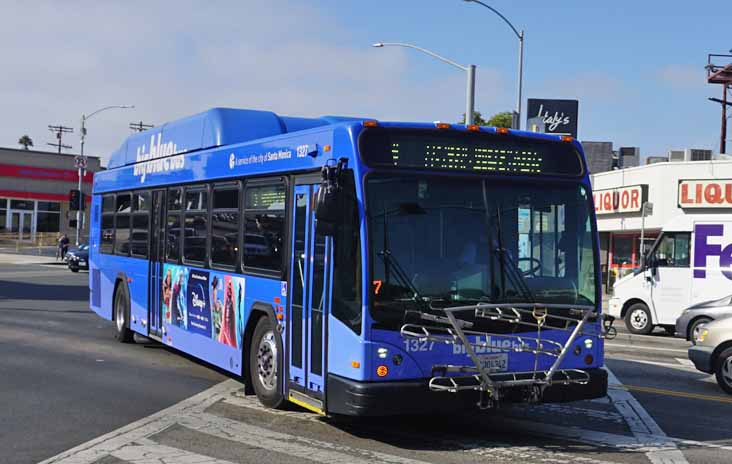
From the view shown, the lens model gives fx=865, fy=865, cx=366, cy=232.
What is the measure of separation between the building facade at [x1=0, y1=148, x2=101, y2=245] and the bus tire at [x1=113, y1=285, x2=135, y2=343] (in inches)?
2132

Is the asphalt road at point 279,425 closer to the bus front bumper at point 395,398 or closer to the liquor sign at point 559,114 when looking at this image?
the bus front bumper at point 395,398

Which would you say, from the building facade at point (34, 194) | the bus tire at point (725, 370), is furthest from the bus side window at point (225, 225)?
the building facade at point (34, 194)

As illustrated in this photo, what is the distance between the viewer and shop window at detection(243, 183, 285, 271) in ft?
30.5

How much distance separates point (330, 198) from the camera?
7.56 m

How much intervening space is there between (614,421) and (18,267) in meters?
40.0

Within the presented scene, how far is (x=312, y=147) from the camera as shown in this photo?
8641 millimetres

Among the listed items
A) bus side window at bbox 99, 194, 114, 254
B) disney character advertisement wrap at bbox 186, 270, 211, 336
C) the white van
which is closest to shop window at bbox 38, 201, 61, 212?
bus side window at bbox 99, 194, 114, 254

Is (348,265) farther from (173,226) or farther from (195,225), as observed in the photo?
(173,226)

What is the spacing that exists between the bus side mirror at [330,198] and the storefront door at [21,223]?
6581 centimetres

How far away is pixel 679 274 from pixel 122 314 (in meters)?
12.4

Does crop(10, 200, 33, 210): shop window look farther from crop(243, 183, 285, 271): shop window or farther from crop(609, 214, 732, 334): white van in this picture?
crop(243, 183, 285, 271): shop window

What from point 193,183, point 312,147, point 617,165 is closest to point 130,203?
point 193,183

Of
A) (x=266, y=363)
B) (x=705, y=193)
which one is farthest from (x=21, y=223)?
(x=266, y=363)

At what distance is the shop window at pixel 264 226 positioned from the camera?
30.5ft
